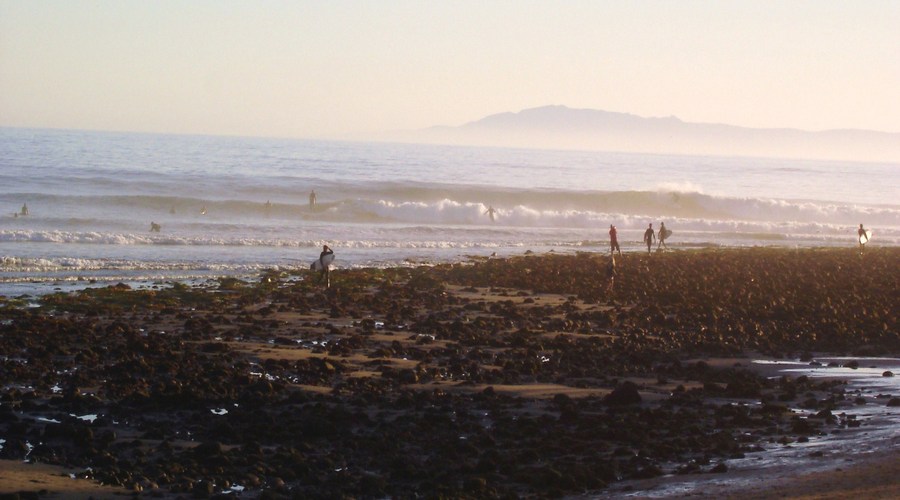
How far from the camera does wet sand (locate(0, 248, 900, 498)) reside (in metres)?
11.1

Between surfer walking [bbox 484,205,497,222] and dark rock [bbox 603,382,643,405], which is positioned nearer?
dark rock [bbox 603,382,643,405]

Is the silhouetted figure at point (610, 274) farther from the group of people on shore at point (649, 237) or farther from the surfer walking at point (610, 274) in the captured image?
the group of people on shore at point (649, 237)

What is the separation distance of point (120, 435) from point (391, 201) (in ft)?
193

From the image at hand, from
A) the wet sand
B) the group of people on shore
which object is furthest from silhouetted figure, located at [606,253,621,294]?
the group of people on shore

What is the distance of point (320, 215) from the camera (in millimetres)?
62219

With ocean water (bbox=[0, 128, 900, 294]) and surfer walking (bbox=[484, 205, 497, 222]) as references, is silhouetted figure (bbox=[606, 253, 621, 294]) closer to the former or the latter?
ocean water (bbox=[0, 128, 900, 294])

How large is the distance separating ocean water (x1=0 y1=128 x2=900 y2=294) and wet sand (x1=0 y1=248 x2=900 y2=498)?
26.2ft

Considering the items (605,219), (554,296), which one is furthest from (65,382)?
(605,219)

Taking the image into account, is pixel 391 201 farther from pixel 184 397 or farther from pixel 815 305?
pixel 184 397

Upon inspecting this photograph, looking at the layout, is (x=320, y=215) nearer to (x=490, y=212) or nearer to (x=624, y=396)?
(x=490, y=212)

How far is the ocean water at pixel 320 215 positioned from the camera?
35.2 metres

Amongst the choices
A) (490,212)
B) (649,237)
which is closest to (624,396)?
(649,237)

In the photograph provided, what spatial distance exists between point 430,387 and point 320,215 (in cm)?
4758

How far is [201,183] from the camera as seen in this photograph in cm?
7300
